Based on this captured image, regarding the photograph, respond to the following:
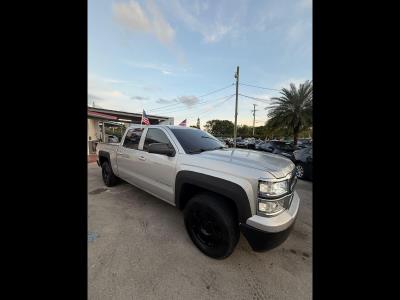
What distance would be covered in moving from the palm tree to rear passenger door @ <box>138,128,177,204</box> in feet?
46.9

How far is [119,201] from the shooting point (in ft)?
14.1

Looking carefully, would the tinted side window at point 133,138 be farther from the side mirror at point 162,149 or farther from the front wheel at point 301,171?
the front wheel at point 301,171

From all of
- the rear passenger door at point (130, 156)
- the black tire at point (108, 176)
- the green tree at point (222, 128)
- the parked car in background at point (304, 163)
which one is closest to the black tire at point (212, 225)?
the rear passenger door at point (130, 156)

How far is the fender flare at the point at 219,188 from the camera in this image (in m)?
2.05

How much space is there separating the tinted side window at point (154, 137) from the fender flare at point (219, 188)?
2.65 feet

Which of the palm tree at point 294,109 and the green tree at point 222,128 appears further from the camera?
the green tree at point 222,128

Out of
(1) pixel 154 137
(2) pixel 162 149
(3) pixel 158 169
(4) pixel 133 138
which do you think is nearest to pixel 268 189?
(2) pixel 162 149
